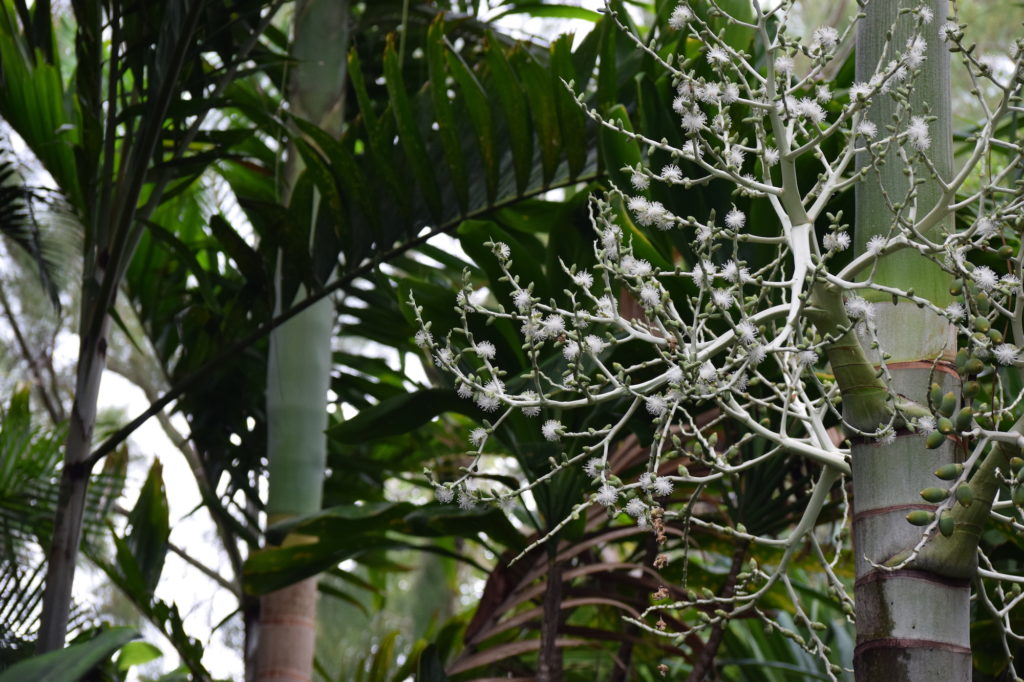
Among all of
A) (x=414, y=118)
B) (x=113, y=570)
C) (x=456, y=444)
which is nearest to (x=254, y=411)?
(x=456, y=444)

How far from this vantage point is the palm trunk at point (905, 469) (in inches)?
44.6

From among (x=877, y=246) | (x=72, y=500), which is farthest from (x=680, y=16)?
(x=72, y=500)

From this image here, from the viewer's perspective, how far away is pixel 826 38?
4.20ft

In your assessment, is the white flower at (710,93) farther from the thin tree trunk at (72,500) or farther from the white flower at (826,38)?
the thin tree trunk at (72,500)

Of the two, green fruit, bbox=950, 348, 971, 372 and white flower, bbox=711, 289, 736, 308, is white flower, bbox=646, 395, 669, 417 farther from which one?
green fruit, bbox=950, 348, 971, 372

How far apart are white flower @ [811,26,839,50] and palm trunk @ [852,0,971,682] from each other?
8cm

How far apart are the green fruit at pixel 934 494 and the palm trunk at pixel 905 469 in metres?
0.10

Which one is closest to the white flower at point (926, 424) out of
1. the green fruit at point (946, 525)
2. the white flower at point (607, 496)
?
the green fruit at point (946, 525)

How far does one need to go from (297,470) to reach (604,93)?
40.2 inches

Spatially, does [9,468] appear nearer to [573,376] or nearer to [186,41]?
[186,41]

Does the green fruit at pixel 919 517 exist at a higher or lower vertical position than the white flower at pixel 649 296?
lower

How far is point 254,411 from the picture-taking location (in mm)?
2951

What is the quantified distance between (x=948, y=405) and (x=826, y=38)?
46cm

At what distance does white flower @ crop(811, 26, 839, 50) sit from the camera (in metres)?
1.28
